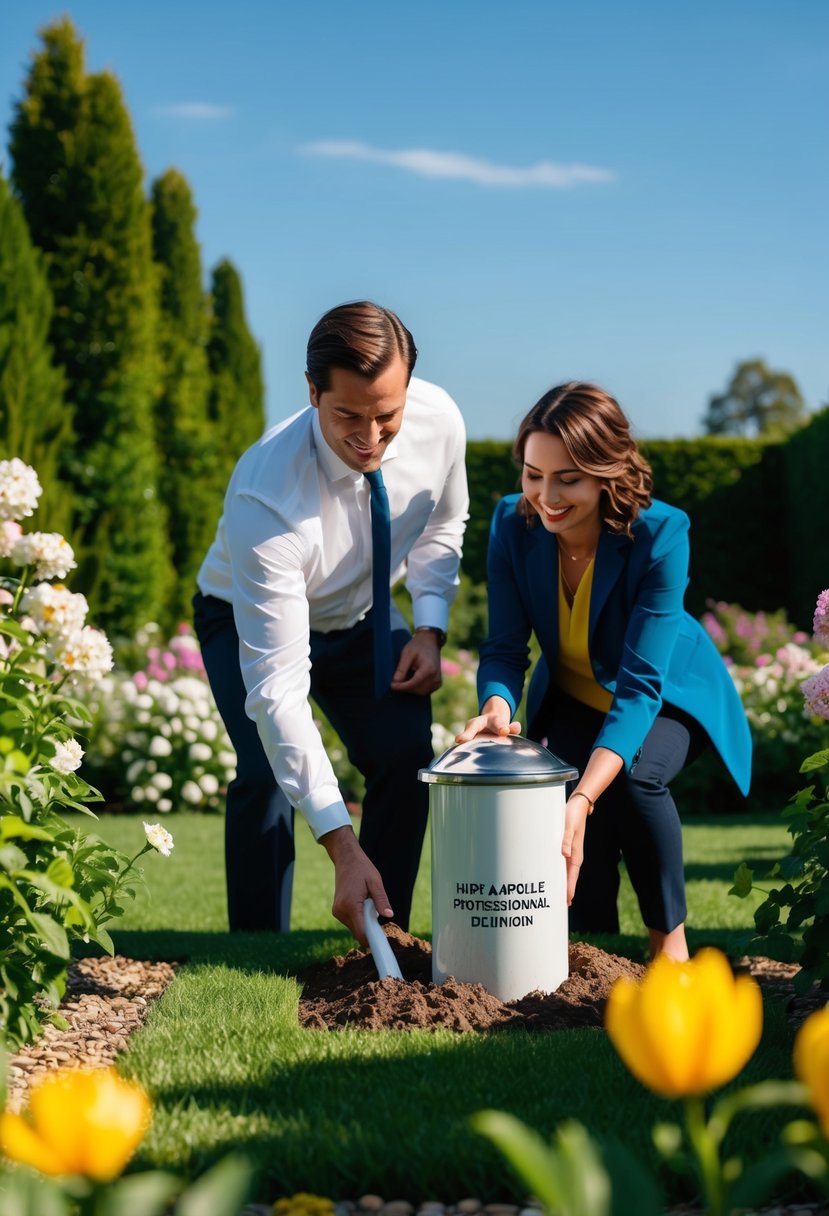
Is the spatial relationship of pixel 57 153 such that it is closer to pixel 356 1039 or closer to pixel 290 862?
pixel 290 862

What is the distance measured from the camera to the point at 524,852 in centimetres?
286

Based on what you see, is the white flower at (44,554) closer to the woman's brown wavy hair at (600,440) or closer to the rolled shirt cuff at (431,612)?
the woman's brown wavy hair at (600,440)

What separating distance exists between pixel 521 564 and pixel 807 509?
422 inches

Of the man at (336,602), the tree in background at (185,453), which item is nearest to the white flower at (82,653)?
the man at (336,602)

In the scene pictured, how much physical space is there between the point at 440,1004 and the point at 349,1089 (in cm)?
55

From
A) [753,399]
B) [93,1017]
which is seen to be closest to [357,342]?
[93,1017]

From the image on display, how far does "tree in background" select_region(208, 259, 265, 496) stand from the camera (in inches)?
636

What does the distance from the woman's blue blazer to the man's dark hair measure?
0.62m

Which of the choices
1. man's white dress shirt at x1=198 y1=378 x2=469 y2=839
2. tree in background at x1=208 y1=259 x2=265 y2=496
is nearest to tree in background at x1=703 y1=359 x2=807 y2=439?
tree in background at x1=208 y1=259 x2=265 y2=496

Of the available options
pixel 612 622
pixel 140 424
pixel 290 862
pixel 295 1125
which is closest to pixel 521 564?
pixel 612 622

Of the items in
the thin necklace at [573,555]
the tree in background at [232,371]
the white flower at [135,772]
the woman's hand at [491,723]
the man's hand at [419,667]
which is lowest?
the white flower at [135,772]

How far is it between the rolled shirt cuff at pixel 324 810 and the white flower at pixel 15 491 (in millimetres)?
968

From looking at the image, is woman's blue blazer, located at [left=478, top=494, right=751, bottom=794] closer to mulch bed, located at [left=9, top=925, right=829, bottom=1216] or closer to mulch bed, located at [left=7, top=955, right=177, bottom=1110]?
mulch bed, located at [left=9, top=925, right=829, bottom=1216]

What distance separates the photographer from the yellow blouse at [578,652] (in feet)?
11.6
